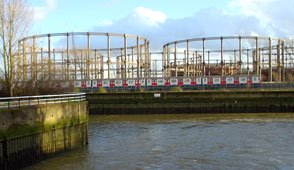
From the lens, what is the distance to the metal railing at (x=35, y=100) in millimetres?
23369

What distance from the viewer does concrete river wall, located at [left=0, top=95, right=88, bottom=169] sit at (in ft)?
71.5

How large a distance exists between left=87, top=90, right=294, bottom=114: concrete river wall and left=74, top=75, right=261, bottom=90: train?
800 cm

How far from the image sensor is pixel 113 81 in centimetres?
7231

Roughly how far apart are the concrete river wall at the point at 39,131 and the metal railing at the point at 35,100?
40 centimetres

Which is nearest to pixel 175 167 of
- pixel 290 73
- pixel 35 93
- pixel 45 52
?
pixel 35 93

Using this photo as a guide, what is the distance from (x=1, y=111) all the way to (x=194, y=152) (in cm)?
1158

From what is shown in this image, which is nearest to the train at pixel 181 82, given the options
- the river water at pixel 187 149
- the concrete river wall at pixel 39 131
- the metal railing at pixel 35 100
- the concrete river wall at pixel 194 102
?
the concrete river wall at pixel 194 102

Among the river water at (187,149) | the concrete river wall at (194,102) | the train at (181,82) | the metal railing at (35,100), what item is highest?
the train at (181,82)

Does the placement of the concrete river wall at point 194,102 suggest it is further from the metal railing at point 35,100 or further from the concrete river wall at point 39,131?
the concrete river wall at point 39,131

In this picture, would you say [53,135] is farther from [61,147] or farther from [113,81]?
[113,81]

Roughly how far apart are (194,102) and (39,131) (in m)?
36.5

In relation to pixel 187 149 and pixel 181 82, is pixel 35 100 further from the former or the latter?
pixel 181 82

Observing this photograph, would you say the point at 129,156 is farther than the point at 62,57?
No

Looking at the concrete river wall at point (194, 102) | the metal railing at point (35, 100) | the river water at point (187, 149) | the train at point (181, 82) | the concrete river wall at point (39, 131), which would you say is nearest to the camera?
the concrete river wall at point (39, 131)
